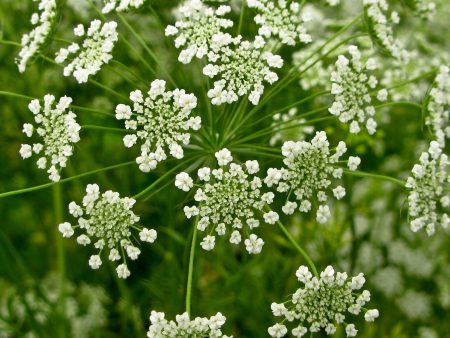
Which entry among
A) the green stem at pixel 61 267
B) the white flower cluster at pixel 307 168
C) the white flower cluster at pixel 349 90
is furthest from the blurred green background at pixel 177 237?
the white flower cluster at pixel 307 168

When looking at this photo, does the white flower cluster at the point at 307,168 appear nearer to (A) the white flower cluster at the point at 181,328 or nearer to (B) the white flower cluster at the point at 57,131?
(A) the white flower cluster at the point at 181,328

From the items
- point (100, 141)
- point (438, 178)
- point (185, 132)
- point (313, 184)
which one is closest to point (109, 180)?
point (100, 141)

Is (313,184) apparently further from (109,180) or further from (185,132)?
(109,180)

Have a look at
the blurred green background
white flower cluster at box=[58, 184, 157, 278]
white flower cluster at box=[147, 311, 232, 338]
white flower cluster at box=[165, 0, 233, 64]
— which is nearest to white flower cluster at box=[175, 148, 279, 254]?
white flower cluster at box=[58, 184, 157, 278]

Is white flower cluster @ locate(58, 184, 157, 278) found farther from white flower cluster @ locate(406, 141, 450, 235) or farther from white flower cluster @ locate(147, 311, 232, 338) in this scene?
white flower cluster @ locate(406, 141, 450, 235)

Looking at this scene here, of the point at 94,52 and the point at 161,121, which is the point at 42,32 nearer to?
the point at 94,52

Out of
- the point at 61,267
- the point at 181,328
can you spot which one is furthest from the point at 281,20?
the point at 61,267
